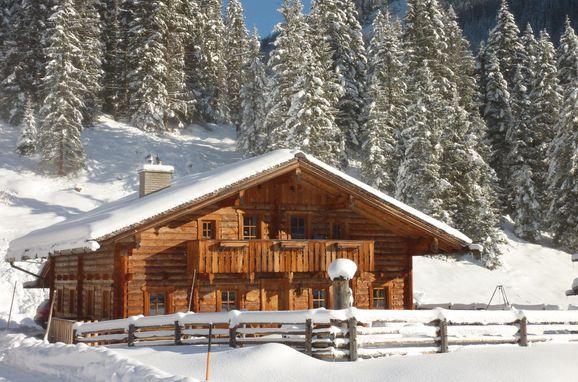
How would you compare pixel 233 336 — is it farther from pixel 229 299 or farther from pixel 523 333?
pixel 229 299

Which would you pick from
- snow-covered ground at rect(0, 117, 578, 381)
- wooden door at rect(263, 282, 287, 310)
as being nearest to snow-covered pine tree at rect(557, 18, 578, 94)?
snow-covered ground at rect(0, 117, 578, 381)

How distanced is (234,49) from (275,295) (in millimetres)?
57513

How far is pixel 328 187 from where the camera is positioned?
25.2 meters

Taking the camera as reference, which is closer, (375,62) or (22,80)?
(375,62)

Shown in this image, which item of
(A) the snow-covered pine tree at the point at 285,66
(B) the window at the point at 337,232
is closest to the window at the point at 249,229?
(B) the window at the point at 337,232

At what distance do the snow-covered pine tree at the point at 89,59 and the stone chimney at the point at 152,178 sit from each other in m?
27.2

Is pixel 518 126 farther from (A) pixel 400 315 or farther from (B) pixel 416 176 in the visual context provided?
(A) pixel 400 315

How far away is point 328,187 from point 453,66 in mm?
33791

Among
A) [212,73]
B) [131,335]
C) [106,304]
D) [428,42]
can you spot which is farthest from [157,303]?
[212,73]

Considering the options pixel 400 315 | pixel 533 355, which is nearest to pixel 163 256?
pixel 400 315

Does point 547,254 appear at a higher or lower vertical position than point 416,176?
lower

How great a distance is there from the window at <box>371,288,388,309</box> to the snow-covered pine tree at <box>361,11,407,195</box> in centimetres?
2262

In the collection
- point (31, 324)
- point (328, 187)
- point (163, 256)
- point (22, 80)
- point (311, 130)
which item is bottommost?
point (31, 324)

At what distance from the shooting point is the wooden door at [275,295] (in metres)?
24.6
